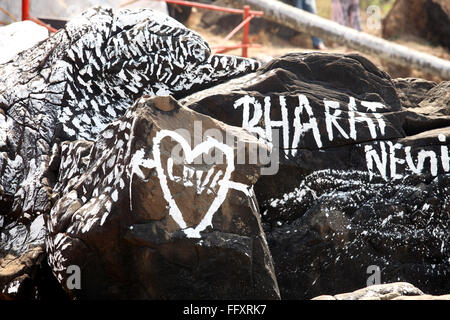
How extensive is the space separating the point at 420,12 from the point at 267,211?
26.5ft

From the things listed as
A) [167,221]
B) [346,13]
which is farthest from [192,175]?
[346,13]

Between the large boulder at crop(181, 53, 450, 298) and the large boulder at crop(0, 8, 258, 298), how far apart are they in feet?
0.87

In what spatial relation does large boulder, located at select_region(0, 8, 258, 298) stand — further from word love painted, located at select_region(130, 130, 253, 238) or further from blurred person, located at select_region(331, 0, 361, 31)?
blurred person, located at select_region(331, 0, 361, 31)

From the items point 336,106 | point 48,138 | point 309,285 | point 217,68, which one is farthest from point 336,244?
point 48,138

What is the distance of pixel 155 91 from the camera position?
3709 millimetres

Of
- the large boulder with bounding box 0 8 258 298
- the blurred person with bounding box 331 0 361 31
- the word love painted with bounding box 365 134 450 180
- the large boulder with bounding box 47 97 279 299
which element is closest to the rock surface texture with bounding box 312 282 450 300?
the large boulder with bounding box 47 97 279 299

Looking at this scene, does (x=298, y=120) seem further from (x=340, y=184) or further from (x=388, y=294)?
(x=388, y=294)

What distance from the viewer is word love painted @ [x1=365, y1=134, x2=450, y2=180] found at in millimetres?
3506

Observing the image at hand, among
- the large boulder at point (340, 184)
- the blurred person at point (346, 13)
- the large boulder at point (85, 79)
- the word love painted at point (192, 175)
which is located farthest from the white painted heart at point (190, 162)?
the blurred person at point (346, 13)

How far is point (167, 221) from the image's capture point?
278cm

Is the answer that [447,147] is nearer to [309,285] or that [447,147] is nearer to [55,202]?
[309,285]

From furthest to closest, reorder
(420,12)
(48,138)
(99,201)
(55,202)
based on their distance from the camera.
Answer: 1. (420,12)
2. (48,138)
3. (55,202)
4. (99,201)

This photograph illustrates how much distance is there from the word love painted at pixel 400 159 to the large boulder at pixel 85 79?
2.68 ft

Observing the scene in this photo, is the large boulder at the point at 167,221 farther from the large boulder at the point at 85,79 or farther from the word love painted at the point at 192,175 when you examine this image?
the large boulder at the point at 85,79
